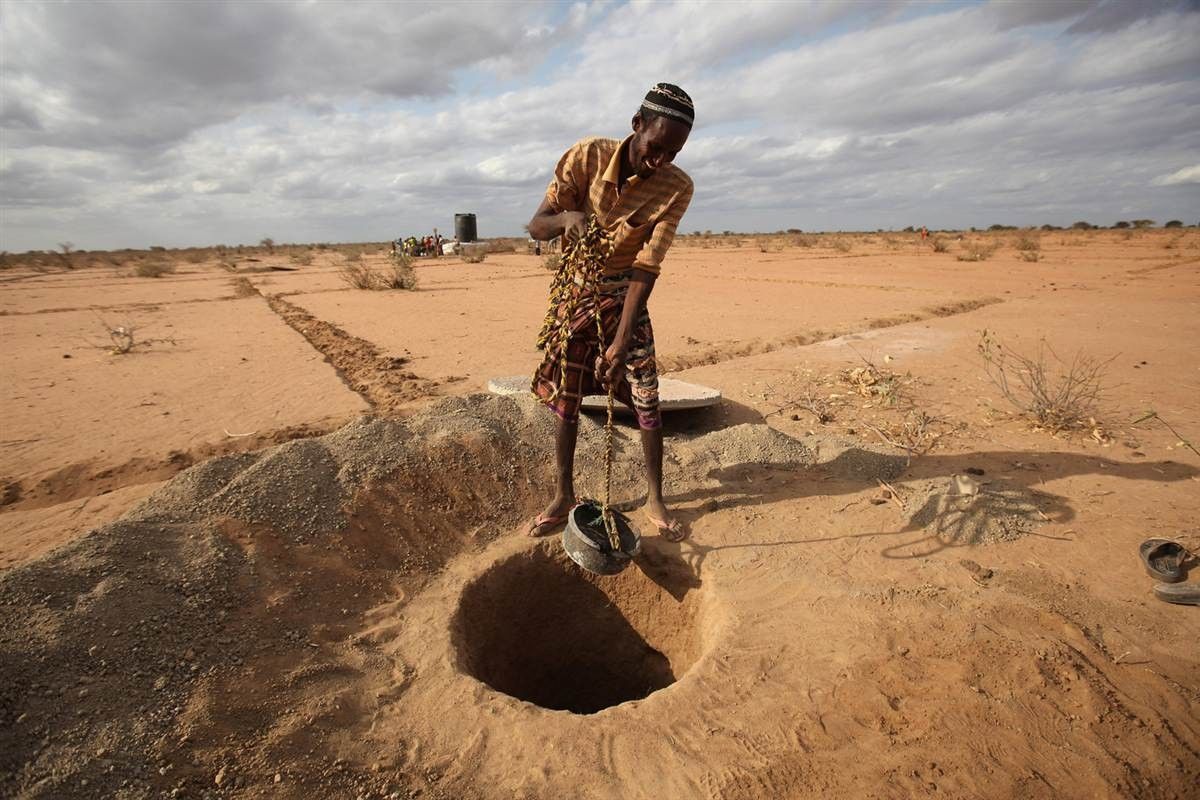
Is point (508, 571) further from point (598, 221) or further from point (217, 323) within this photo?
point (217, 323)

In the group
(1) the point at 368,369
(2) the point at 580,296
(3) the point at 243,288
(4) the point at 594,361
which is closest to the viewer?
(2) the point at 580,296

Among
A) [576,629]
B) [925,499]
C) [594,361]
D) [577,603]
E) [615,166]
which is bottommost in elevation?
[576,629]

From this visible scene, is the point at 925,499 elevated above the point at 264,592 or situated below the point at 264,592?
above

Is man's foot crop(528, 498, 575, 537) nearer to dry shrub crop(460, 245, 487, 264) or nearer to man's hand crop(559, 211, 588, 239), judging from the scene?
man's hand crop(559, 211, 588, 239)

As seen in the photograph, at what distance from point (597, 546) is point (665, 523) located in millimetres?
636

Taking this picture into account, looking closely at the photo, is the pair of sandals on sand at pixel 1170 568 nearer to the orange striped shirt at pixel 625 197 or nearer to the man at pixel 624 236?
the man at pixel 624 236

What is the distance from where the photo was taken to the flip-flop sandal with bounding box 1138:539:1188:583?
8.34ft

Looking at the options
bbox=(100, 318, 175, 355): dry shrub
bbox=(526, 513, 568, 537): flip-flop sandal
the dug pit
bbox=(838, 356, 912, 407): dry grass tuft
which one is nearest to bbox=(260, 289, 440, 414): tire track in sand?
bbox=(100, 318, 175, 355): dry shrub

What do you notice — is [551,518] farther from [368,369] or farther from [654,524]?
[368,369]

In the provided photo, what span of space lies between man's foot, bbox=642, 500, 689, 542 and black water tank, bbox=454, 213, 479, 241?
92.0 feet

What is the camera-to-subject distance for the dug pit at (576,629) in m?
2.87

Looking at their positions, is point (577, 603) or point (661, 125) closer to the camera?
point (661, 125)

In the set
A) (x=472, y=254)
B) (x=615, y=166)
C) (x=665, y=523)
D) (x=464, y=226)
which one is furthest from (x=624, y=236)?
(x=464, y=226)

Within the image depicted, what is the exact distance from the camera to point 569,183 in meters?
2.66
